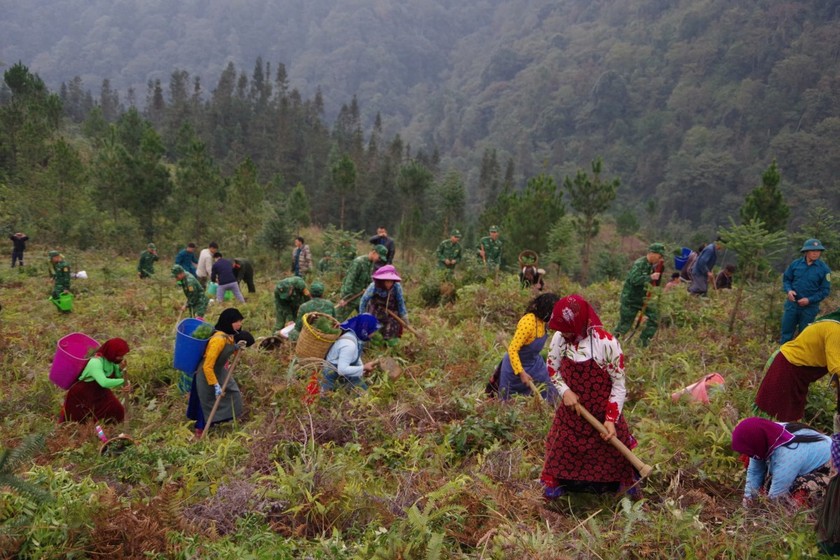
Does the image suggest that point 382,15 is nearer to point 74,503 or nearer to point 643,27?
point 643,27

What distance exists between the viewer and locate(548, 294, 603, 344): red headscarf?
339 cm

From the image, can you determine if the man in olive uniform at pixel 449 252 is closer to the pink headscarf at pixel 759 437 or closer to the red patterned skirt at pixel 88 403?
the red patterned skirt at pixel 88 403

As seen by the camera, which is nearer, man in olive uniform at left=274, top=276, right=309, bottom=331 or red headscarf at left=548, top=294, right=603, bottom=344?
red headscarf at left=548, top=294, right=603, bottom=344

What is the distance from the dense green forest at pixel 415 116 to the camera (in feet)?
75.4

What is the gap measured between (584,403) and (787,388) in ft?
5.84

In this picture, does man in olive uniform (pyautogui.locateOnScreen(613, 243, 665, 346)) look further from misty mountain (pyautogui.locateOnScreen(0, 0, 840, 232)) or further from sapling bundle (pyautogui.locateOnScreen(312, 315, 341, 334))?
misty mountain (pyautogui.locateOnScreen(0, 0, 840, 232))

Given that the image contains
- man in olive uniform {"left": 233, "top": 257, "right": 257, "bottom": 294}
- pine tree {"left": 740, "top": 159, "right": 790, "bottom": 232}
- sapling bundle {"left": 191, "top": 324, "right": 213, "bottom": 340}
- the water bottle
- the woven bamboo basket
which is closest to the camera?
the water bottle

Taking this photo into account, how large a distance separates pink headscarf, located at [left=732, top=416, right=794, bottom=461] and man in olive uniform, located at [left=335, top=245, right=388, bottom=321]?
5.25 meters

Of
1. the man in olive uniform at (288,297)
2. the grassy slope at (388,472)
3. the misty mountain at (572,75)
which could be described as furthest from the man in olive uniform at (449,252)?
the misty mountain at (572,75)

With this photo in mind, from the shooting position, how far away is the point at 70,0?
198 metres

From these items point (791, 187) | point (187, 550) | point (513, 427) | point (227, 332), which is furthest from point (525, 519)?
point (791, 187)

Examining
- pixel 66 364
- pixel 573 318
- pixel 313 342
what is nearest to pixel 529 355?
pixel 573 318

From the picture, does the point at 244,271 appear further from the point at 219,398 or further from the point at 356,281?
the point at 219,398

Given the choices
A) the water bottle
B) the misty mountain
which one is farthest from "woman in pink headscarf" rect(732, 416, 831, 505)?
the misty mountain
